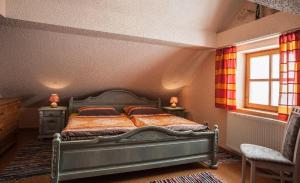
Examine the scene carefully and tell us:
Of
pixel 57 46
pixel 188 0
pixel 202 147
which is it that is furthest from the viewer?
pixel 57 46

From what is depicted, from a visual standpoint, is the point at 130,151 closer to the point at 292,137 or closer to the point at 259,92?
the point at 292,137

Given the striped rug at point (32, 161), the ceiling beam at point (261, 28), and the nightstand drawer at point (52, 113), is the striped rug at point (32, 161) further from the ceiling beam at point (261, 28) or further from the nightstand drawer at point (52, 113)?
the ceiling beam at point (261, 28)

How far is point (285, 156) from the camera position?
2041 mm

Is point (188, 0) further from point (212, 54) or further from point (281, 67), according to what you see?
point (281, 67)

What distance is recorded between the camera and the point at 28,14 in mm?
2375

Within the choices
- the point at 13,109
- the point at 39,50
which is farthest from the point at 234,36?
the point at 13,109

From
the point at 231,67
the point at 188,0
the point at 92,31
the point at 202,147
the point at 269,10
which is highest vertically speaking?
the point at 188,0

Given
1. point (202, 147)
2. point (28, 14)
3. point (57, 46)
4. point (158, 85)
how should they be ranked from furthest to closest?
point (158, 85) → point (57, 46) → point (202, 147) → point (28, 14)

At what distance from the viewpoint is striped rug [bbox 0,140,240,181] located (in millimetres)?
2314

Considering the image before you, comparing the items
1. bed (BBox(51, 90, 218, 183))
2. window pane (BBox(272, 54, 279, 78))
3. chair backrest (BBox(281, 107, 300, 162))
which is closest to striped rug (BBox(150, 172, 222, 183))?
bed (BBox(51, 90, 218, 183))

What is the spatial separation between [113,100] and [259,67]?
117 inches

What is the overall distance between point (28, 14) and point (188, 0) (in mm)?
2283

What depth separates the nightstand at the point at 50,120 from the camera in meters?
Answer: 3.67

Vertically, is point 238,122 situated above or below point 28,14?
below
